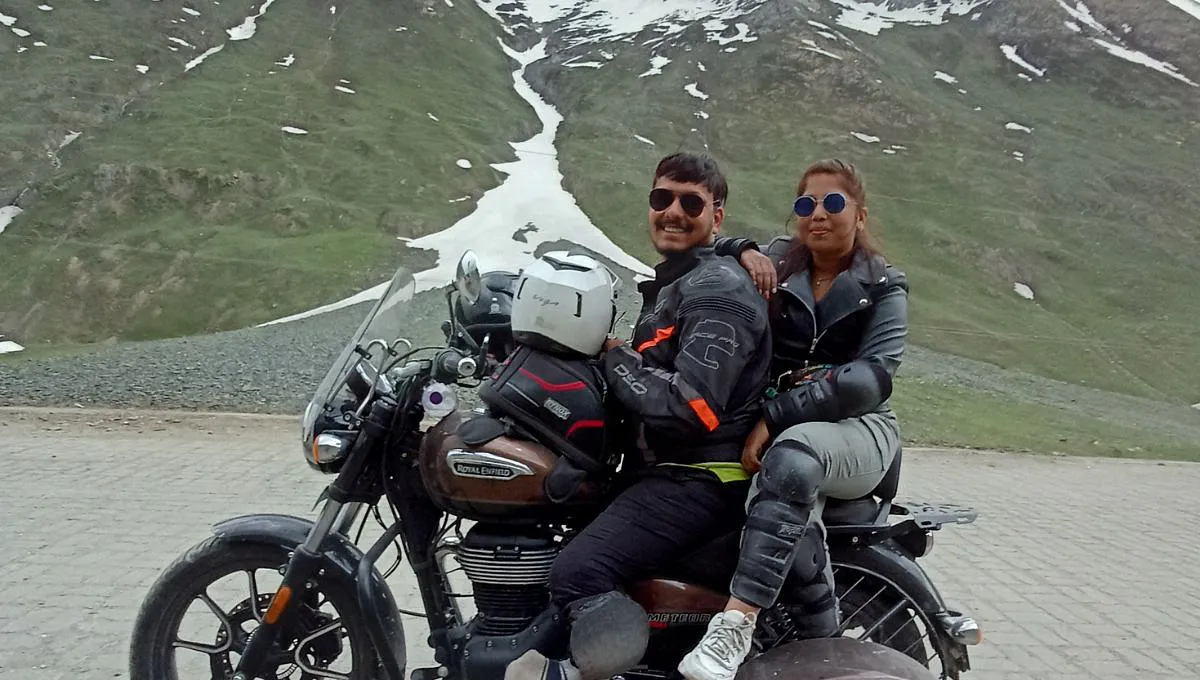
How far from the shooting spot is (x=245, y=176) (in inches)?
1991

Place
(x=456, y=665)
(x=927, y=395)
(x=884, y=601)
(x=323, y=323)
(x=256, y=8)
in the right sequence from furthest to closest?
1. (x=256, y=8)
2. (x=323, y=323)
3. (x=927, y=395)
4. (x=884, y=601)
5. (x=456, y=665)

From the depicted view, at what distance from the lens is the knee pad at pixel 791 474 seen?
2631 millimetres

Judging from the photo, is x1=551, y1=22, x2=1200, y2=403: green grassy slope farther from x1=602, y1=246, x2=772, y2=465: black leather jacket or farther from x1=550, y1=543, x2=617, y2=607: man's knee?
x1=550, y1=543, x2=617, y2=607: man's knee

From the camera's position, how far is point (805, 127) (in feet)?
230

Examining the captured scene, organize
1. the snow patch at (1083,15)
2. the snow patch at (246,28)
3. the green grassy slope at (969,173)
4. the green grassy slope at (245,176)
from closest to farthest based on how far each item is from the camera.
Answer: the green grassy slope at (245,176)
the green grassy slope at (969,173)
the snow patch at (246,28)
the snow patch at (1083,15)

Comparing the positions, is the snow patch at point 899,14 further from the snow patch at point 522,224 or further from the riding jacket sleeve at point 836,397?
the riding jacket sleeve at point 836,397

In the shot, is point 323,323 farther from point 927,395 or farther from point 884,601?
point 884,601

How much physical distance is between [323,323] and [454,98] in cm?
6056

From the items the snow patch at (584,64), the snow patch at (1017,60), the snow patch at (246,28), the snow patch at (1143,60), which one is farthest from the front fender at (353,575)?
the snow patch at (1143,60)

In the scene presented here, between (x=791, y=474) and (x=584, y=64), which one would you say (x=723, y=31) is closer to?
(x=584, y=64)

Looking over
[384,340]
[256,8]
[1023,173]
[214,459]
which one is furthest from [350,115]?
A: [384,340]

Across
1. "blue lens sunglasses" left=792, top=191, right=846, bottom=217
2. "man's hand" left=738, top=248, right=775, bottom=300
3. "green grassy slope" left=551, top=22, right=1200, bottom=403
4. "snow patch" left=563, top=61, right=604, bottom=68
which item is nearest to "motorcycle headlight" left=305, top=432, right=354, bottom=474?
"man's hand" left=738, top=248, right=775, bottom=300

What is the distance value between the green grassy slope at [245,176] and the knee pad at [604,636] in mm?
32637

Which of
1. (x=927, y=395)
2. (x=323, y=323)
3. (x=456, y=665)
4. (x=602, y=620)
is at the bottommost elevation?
(x=323, y=323)
